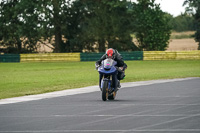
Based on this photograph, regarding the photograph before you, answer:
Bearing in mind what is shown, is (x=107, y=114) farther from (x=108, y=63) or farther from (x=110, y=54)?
(x=110, y=54)

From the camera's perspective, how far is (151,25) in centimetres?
6297

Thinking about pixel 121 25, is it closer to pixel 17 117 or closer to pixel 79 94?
pixel 79 94

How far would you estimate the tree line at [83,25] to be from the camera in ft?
200

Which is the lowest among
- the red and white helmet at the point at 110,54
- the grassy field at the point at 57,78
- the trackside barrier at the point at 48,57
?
the trackside barrier at the point at 48,57

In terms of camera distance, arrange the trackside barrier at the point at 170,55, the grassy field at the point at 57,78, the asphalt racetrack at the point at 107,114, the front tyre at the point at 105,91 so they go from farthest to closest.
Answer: the trackside barrier at the point at 170,55
the grassy field at the point at 57,78
the front tyre at the point at 105,91
the asphalt racetrack at the point at 107,114

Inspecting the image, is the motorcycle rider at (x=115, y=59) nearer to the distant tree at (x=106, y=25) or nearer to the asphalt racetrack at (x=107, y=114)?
the asphalt racetrack at (x=107, y=114)

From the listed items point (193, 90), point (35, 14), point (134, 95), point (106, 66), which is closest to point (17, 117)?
point (106, 66)

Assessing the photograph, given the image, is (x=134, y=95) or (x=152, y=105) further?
(x=134, y=95)

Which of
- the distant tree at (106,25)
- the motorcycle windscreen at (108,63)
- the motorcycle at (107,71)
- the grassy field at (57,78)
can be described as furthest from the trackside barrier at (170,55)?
the motorcycle windscreen at (108,63)

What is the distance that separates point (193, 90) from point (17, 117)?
8.23m

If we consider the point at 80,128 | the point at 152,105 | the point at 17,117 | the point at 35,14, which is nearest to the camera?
the point at 80,128

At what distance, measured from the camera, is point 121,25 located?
204 ft

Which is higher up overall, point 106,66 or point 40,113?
point 106,66

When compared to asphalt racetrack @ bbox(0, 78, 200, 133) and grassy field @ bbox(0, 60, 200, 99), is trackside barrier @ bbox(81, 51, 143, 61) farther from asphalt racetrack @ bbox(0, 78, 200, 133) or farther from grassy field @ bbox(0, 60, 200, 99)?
asphalt racetrack @ bbox(0, 78, 200, 133)
